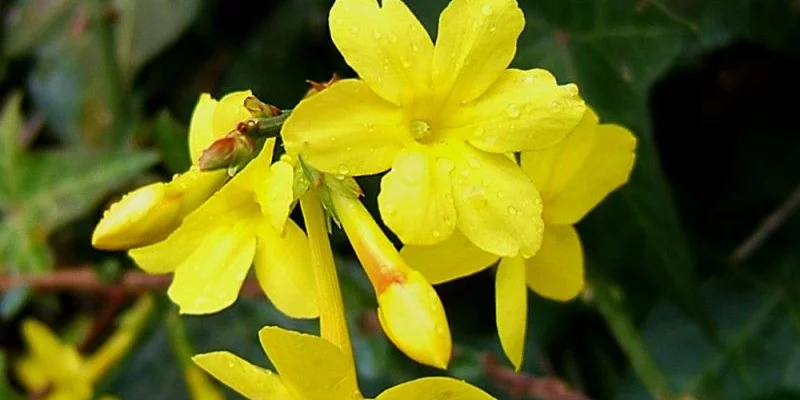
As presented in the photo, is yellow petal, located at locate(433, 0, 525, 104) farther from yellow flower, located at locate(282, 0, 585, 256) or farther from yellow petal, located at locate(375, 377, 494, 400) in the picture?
yellow petal, located at locate(375, 377, 494, 400)

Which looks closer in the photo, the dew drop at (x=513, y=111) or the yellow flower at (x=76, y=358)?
the dew drop at (x=513, y=111)

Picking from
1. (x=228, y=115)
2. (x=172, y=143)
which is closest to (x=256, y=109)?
(x=228, y=115)

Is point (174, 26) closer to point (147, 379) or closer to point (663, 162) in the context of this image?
point (147, 379)

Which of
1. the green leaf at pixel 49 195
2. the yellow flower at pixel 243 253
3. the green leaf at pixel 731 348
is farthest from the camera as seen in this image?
the green leaf at pixel 49 195

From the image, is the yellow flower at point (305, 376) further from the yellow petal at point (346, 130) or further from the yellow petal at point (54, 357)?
the yellow petal at point (54, 357)

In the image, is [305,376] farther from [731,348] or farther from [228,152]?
[731,348]

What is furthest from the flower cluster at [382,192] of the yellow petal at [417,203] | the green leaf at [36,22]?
the green leaf at [36,22]

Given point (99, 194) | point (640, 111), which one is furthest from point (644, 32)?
point (99, 194)

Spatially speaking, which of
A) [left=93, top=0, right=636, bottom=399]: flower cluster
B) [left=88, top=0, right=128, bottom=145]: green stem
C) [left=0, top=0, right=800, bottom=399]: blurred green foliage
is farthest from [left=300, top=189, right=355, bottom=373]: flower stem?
[left=88, top=0, right=128, bottom=145]: green stem
